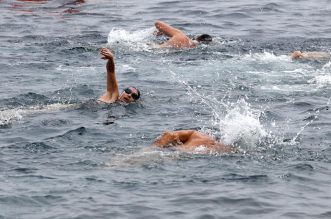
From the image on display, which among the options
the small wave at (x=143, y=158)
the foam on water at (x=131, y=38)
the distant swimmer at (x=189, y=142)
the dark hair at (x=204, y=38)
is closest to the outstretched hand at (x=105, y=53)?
the distant swimmer at (x=189, y=142)

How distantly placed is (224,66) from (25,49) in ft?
16.7

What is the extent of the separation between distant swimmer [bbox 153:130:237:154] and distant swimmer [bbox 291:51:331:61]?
23.6ft

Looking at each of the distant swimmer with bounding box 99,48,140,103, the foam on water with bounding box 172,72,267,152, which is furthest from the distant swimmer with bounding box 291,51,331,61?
the distant swimmer with bounding box 99,48,140,103

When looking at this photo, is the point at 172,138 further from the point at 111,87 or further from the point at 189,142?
the point at 111,87

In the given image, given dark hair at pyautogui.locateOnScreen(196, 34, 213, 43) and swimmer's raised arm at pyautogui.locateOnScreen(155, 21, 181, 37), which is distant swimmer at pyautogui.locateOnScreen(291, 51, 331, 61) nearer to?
dark hair at pyautogui.locateOnScreen(196, 34, 213, 43)

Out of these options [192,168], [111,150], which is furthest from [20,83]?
[192,168]

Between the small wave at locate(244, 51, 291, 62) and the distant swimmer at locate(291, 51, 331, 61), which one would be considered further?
the small wave at locate(244, 51, 291, 62)

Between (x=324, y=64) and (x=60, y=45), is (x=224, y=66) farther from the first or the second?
(x=60, y=45)

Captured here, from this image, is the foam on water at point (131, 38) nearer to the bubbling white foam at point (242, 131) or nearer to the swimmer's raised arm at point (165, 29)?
the swimmer's raised arm at point (165, 29)

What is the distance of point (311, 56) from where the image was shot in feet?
66.9

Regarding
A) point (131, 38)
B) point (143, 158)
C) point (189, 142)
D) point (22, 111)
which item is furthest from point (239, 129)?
point (131, 38)

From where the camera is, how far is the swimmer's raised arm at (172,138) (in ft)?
43.7

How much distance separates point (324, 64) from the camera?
20.0 metres

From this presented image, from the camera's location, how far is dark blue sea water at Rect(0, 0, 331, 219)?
11.5 metres
